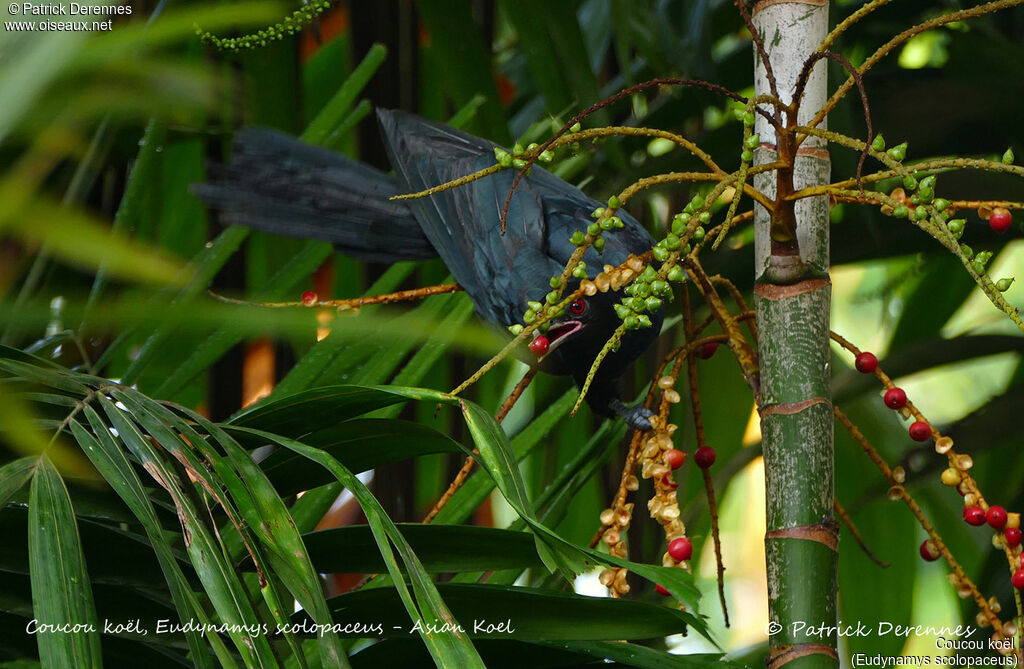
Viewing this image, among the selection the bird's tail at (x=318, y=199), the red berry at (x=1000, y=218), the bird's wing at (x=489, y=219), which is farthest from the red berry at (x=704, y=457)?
the bird's tail at (x=318, y=199)

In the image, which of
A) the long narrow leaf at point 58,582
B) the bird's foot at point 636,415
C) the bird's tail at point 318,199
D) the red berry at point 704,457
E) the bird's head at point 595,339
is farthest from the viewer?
the bird's tail at point 318,199

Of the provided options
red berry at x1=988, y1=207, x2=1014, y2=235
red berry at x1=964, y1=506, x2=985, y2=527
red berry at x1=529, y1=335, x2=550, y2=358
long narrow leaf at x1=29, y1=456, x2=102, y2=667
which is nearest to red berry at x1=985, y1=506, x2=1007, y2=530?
red berry at x1=964, y1=506, x2=985, y2=527

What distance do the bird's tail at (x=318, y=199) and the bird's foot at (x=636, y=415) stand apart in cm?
30

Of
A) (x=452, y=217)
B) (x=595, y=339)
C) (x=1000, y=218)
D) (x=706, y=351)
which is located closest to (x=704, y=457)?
(x=706, y=351)

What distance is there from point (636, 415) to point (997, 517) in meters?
0.27

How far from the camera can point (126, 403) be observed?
42 cm

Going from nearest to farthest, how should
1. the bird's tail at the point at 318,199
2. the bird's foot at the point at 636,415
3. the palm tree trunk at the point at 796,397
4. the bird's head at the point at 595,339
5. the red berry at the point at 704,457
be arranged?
the palm tree trunk at the point at 796,397 → the red berry at the point at 704,457 → the bird's foot at the point at 636,415 → the bird's head at the point at 595,339 → the bird's tail at the point at 318,199

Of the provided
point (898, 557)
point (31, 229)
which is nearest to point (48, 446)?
point (31, 229)

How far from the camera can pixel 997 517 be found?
449 mm

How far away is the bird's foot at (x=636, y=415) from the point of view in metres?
0.65

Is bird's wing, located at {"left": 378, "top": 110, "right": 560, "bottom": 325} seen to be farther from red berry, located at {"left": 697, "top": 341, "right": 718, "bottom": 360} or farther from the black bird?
red berry, located at {"left": 697, "top": 341, "right": 718, "bottom": 360}

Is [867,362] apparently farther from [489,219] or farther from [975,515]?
[489,219]

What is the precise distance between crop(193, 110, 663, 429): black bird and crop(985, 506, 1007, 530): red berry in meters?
0.33

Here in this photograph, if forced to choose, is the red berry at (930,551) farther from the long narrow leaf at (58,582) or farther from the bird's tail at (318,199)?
the bird's tail at (318,199)
